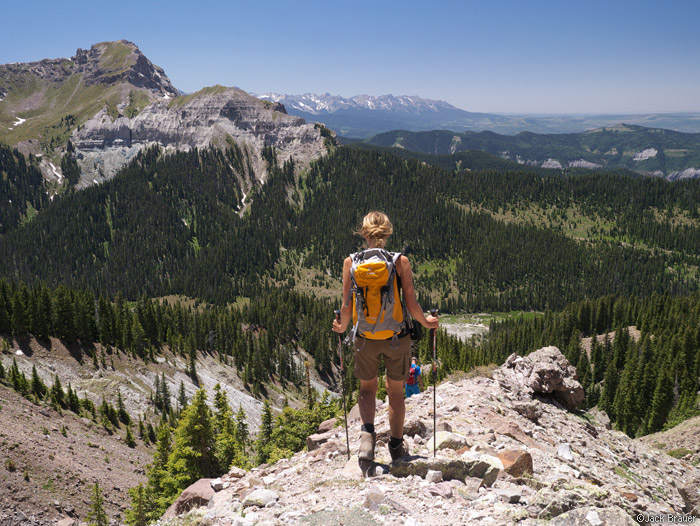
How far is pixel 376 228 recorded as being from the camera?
9.79 meters

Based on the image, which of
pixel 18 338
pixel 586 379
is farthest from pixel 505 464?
pixel 586 379

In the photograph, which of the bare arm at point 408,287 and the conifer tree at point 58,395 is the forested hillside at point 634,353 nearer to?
the bare arm at point 408,287

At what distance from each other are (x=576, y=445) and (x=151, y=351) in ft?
265

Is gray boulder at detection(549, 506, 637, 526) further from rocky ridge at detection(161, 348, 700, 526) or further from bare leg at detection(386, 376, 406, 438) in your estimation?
bare leg at detection(386, 376, 406, 438)

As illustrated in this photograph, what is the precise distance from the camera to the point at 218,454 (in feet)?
105

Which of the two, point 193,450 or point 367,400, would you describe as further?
point 193,450

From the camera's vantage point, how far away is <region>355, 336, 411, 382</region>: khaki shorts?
9.92 m

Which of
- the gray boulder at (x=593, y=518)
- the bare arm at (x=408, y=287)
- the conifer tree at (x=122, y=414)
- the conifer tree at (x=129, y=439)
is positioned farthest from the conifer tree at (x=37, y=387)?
the gray boulder at (x=593, y=518)

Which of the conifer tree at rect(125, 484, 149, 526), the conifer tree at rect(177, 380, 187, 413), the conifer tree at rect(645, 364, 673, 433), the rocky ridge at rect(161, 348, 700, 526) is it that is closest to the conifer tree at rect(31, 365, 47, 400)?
the conifer tree at rect(177, 380, 187, 413)

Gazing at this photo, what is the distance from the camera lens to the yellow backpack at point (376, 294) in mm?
9367

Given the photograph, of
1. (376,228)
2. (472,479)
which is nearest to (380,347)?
(376,228)

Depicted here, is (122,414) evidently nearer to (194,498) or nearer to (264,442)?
(264,442)

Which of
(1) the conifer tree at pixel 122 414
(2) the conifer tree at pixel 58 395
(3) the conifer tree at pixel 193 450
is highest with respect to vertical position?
(3) the conifer tree at pixel 193 450

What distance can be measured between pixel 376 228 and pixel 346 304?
2.03m
